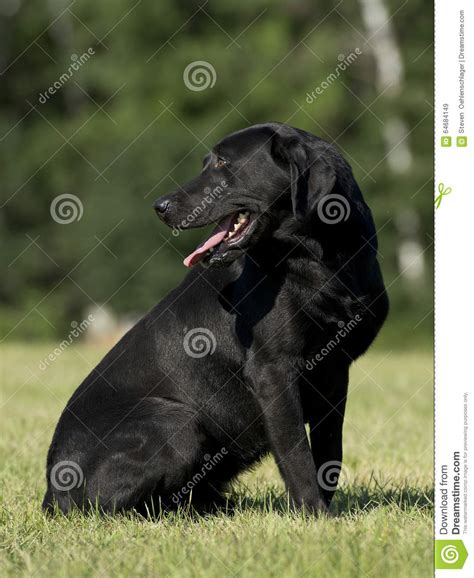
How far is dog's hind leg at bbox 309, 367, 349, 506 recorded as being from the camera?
14.2 ft

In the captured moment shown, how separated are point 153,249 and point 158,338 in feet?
55.3

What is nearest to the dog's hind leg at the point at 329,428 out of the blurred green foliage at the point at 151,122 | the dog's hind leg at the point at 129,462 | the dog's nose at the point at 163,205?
the dog's hind leg at the point at 129,462

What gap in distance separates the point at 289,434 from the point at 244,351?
1.48 ft

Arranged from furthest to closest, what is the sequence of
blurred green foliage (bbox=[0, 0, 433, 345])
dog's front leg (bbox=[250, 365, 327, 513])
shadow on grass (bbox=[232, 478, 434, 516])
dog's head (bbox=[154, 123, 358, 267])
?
blurred green foliage (bbox=[0, 0, 433, 345]) → shadow on grass (bbox=[232, 478, 434, 516]) → dog's head (bbox=[154, 123, 358, 267]) → dog's front leg (bbox=[250, 365, 327, 513])

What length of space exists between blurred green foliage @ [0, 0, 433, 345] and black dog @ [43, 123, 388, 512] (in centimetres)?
1490

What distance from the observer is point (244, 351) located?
4.31 meters

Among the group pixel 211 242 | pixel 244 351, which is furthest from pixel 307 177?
pixel 244 351
